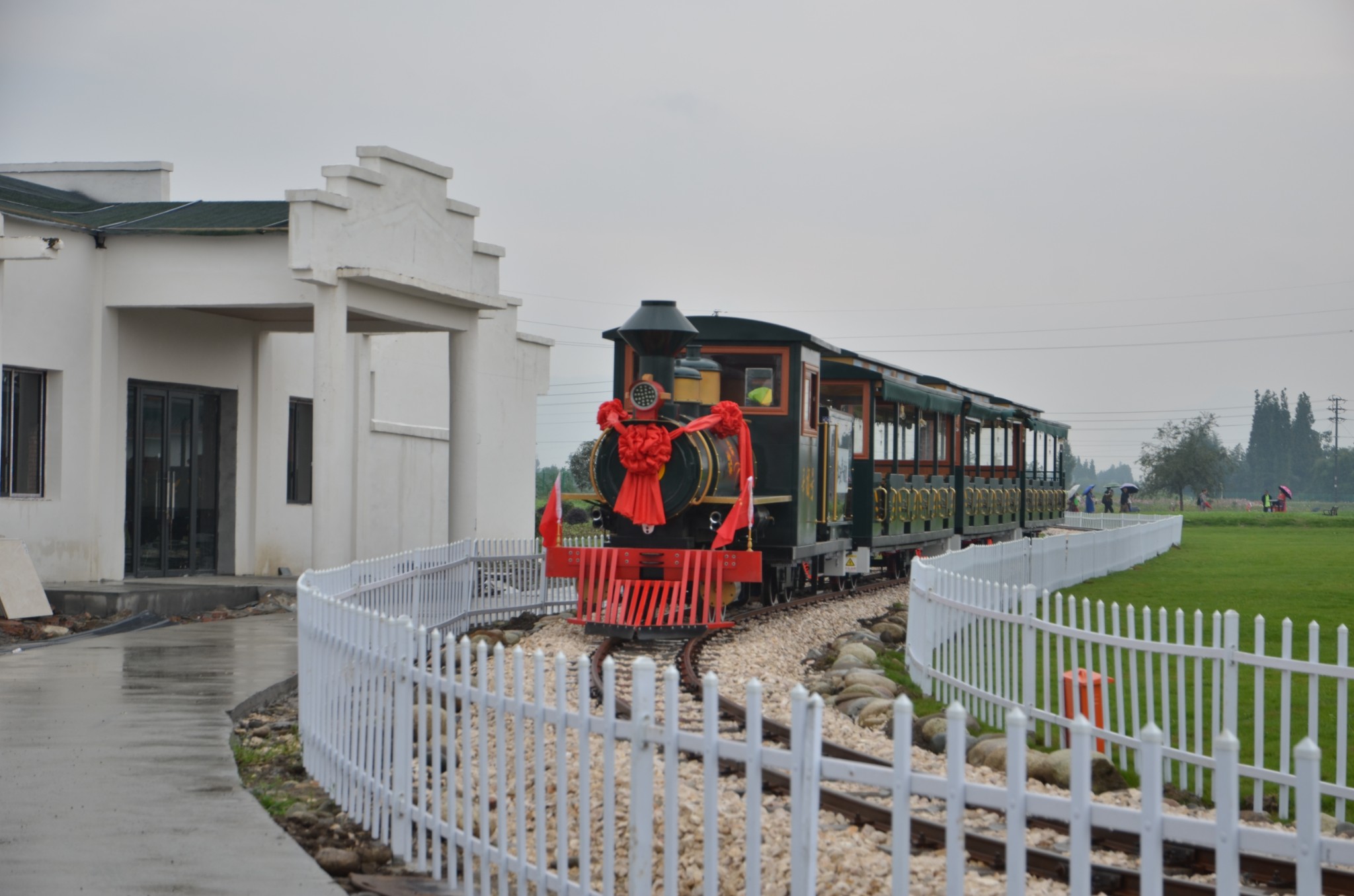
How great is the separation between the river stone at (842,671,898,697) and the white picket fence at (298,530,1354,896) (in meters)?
2.98

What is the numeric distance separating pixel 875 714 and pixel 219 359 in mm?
13920

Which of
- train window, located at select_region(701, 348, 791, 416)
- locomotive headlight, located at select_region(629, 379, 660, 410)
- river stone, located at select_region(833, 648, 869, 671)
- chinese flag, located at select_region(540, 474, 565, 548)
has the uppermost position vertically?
train window, located at select_region(701, 348, 791, 416)

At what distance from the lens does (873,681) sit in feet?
36.2

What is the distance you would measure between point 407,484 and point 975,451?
10.4 meters

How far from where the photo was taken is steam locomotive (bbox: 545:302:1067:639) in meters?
14.0

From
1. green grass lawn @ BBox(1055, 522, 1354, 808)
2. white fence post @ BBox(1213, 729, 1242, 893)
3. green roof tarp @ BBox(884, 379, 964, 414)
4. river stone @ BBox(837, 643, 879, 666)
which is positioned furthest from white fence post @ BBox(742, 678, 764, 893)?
green roof tarp @ BBox(884, 379, 964, 414)

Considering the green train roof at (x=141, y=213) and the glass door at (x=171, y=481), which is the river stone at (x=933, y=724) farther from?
the glass door at (x=171, y=481)

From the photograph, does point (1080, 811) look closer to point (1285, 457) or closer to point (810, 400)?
point (810, 400)

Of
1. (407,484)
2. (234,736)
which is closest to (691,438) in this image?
Result: (234,736)

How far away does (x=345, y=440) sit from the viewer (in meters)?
18.2

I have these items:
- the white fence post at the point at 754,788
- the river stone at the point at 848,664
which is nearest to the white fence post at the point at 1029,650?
the river stone at the point at 848,664

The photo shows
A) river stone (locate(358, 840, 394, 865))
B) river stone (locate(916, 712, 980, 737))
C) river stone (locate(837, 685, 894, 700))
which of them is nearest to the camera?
river stone (locate(358, 840, 394, 865))

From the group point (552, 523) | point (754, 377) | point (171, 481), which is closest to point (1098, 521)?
point (754, 377)

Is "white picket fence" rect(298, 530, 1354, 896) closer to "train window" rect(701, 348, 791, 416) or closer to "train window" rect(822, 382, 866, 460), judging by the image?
"train window" rect(701, 348, 791, 416)
